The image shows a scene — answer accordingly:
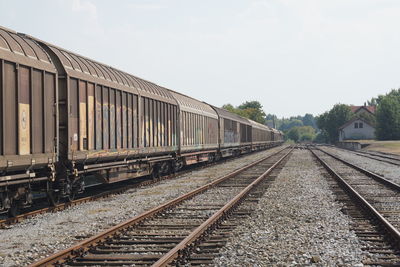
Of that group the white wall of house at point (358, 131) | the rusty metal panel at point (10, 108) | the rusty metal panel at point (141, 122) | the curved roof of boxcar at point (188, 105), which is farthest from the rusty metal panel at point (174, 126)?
the white wall of house at point (358, 131)

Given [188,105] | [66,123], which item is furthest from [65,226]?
[188,105]

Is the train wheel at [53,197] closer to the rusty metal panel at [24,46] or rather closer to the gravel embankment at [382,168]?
the rusty metal panel at [24,46]

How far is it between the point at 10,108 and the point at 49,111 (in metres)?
1.61

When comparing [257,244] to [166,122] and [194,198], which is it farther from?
[166,122]

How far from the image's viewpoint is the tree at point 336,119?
13350 centimetres

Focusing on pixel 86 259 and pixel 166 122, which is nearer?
pixel 86 259

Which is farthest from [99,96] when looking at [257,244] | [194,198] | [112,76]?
[257,244]

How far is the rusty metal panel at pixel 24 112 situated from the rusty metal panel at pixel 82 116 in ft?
8.05

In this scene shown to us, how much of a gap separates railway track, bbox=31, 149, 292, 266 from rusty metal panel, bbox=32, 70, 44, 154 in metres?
2.70

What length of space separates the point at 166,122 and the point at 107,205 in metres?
8.92

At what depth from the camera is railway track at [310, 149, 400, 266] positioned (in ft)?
25.3

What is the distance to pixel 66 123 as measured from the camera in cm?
1195

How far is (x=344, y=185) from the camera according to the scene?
1769cm

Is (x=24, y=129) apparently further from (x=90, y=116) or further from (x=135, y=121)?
(x=135, y=121)
